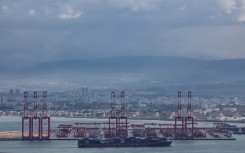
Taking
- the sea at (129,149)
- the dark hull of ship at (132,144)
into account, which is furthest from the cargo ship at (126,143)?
the sea at (129,149)

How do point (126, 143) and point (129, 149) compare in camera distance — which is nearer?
point (129, 149)

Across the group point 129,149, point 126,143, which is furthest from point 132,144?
point 129,149

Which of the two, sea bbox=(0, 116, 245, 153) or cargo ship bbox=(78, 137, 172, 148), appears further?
cargo ship bbox=(78, 137, 172, 148)

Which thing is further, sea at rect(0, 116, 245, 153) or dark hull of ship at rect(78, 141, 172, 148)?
dark hull of ship at rect(78, 141, 172, 148)

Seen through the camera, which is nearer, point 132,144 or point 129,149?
point 129,149

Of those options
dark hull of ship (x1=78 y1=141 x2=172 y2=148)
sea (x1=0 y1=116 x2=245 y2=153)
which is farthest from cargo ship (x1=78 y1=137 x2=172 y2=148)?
sea (x1=0 y1=116 x2=245 y2=153)

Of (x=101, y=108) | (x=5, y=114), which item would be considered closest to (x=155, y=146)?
(x=5, y=114)

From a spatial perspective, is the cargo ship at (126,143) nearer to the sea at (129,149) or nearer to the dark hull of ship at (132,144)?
the dark hull of ship at (132,144)

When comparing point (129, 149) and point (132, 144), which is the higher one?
point (132, 144)

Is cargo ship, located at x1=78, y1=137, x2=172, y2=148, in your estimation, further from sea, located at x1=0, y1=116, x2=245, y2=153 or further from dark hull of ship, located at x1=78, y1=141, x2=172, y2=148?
sea, located at x1=0, y1=116, x2=245, y2=153

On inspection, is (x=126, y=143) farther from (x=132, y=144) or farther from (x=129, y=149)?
(x=129, y=149)

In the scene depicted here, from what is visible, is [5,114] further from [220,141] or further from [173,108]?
[220,141]
